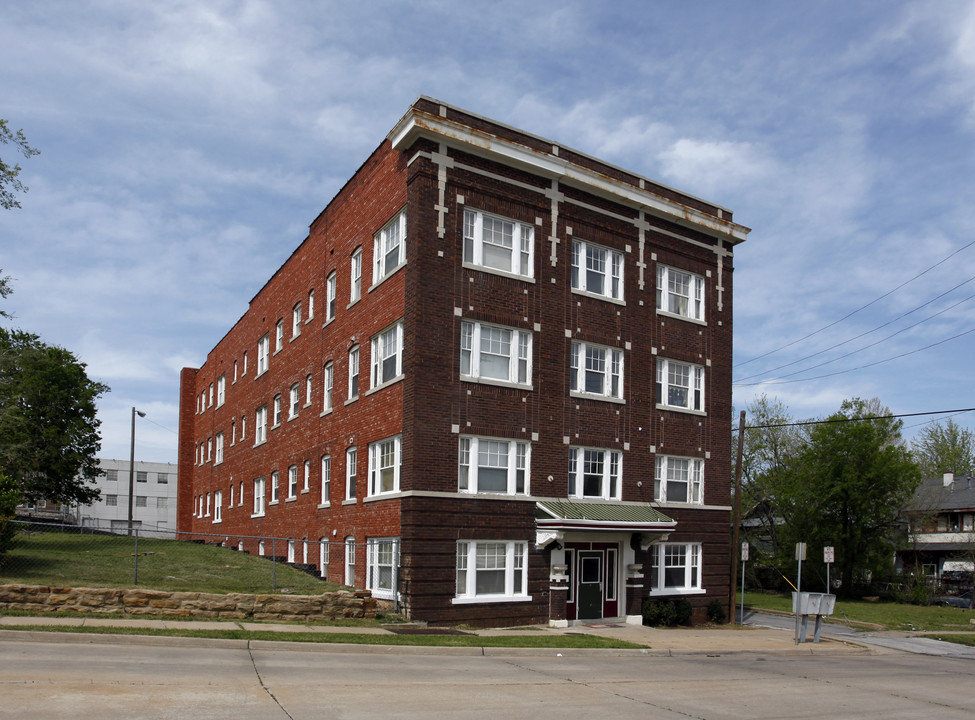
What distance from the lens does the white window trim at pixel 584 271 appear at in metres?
28.4

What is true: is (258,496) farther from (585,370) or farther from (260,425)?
(585,370)

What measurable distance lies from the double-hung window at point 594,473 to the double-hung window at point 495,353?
10.5ft

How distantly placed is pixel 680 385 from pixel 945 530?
46416mm

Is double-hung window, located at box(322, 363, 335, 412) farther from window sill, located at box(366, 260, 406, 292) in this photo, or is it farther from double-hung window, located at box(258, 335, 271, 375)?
double-hung window, located at box(258, 335, 271, 375)

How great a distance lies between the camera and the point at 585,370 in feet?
92.7

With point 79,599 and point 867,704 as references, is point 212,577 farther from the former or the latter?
point 867,704

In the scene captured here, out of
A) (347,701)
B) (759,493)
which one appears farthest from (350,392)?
(759,493)

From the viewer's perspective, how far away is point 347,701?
12.0m

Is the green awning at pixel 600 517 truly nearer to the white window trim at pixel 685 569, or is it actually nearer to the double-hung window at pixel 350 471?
the white window trim at pixel 685 569

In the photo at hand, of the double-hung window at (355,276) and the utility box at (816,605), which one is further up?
the double-hung window at (355,276)

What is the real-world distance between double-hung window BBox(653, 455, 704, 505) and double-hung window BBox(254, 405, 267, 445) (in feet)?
63.2

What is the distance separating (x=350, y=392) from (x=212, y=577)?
838 cm

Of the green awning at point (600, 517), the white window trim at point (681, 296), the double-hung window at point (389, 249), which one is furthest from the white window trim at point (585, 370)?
the double-hung window at point (389, 249)

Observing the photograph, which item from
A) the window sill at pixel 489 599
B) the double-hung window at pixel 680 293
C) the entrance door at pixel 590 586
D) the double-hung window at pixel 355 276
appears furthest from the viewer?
the double-hung window at pixel 680 293
